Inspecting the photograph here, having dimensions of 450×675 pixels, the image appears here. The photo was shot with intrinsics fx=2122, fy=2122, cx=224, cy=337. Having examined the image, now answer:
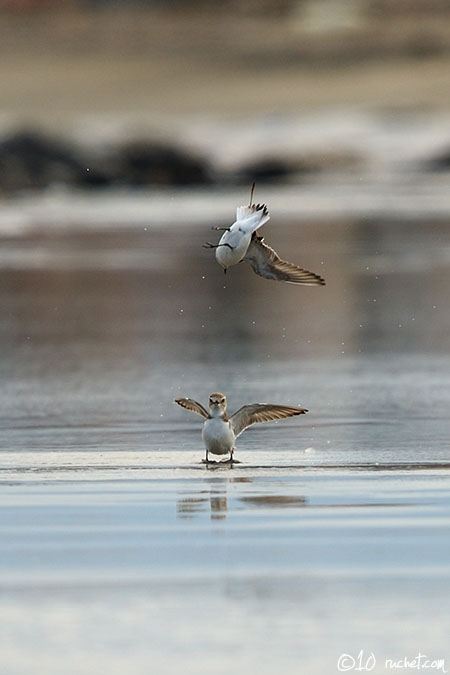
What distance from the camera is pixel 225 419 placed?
11.1 meters

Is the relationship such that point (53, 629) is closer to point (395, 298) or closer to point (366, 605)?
point (366, 605)

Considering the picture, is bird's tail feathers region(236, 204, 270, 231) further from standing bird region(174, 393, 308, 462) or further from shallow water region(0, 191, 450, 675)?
standing bird region(174, 393, 308, 462)

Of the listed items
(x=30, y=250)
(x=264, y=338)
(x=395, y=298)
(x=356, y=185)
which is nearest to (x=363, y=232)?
(x=30, y=250)

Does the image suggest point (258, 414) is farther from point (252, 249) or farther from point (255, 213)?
point (255, 213)

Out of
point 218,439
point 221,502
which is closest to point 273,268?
point 218,439

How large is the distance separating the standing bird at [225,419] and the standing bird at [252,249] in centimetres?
97

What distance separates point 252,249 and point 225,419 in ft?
4.08

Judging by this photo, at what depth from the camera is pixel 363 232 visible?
33.9m

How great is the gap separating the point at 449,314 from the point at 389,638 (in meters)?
12.9

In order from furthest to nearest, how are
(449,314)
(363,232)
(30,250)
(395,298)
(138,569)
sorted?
(363,232), (30,250), (395,298), (449,314), (138,569)

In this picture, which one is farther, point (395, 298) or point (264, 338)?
point (395, 298)

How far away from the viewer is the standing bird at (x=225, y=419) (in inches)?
426

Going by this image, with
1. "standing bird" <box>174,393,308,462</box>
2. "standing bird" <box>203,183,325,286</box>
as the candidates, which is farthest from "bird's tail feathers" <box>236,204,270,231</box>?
"standing bird" <box>174,393,308,462</box>

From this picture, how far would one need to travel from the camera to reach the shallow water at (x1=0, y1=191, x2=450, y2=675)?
7055 mm
